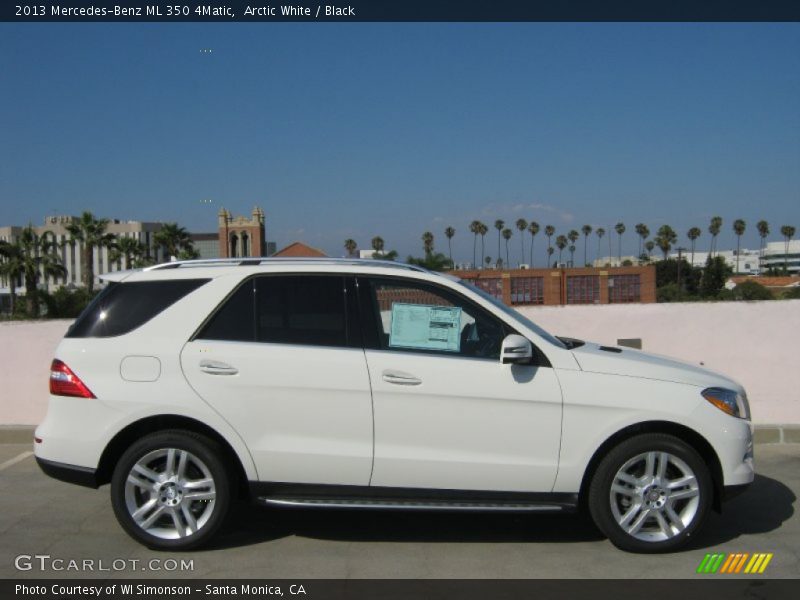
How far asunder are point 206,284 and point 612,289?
63847 mm

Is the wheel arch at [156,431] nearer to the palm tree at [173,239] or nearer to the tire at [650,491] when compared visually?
the tire at [650,491]

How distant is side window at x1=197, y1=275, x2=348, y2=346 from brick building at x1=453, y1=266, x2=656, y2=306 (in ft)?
184

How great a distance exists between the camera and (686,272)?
349 feet

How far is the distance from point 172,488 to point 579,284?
208 ft

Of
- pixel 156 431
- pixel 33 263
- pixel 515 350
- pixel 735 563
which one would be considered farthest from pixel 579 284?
pixel 156 431

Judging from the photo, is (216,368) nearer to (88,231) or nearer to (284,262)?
(284,262)

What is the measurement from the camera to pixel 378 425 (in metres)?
4.73

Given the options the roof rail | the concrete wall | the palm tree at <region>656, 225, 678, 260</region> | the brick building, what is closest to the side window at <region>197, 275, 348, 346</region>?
the roof rail

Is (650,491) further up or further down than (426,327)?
further down

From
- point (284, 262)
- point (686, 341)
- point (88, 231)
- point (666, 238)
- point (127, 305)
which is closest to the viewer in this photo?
point (127, 305)

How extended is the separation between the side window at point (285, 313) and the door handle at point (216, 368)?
179 mm
